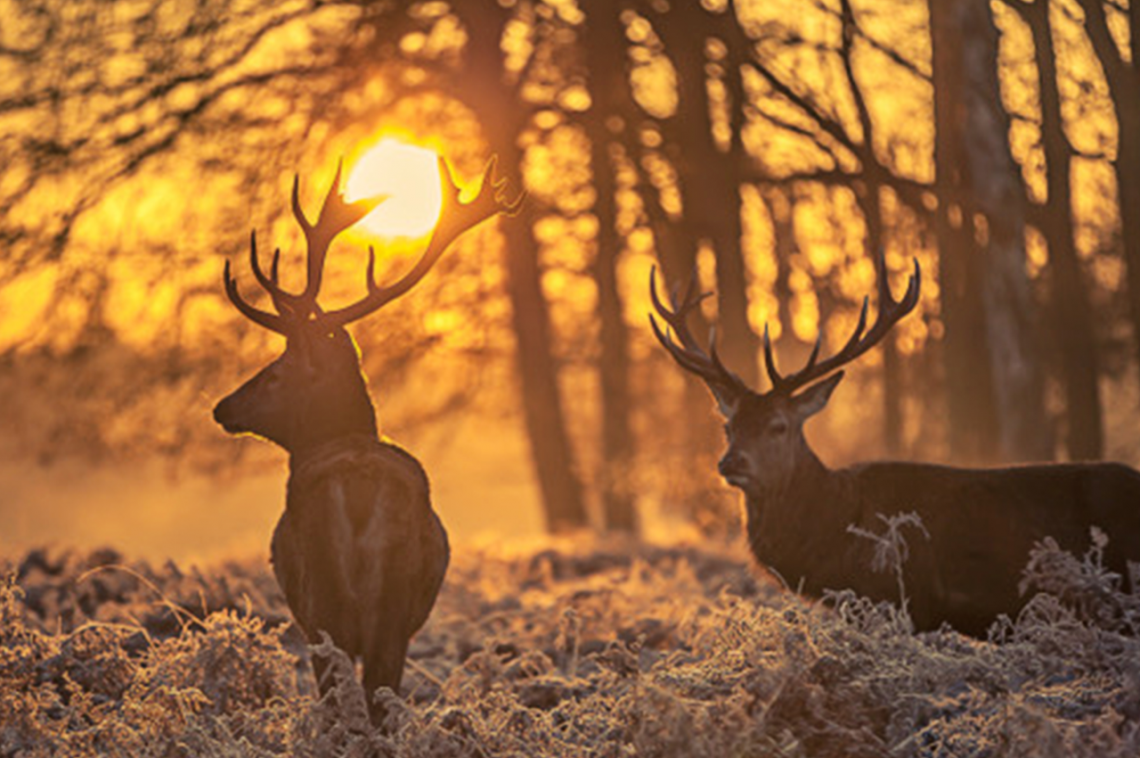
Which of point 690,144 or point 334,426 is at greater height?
point 690,144

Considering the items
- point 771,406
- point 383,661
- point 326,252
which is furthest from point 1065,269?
point 383,661

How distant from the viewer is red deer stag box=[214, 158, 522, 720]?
287 inches

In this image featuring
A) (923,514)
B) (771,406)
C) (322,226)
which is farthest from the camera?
(771,406)

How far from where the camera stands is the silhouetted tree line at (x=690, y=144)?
573 inches

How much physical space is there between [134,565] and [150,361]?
7836 mm

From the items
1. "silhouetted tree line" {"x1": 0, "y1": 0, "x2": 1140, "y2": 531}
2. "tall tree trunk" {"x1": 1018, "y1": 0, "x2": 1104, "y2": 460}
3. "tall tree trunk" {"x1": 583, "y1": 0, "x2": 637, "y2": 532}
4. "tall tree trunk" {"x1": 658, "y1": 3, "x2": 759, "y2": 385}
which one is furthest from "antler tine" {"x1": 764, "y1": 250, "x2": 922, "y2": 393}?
"tall tree trunk" {"x1": 583, "y1": 0, "x2": 637, "y2": 532}

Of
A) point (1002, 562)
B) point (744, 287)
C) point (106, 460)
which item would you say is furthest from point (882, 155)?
point (1002, 562)

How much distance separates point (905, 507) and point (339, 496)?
9.40 ft

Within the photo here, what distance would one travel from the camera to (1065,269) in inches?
658

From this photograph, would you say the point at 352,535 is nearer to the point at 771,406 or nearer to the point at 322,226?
the point at 322,226

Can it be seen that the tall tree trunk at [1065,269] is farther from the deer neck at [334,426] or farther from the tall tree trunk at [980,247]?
the deer neck at [334,426]

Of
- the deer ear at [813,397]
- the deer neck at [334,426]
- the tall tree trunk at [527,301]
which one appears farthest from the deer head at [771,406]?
the tall tree trunk at [527,301]

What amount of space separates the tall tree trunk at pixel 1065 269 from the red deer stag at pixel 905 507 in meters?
→ 7.10

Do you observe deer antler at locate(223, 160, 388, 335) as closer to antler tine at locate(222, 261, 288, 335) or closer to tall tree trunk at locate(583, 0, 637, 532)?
antler tine at locate(222, 261, 288, 335)
